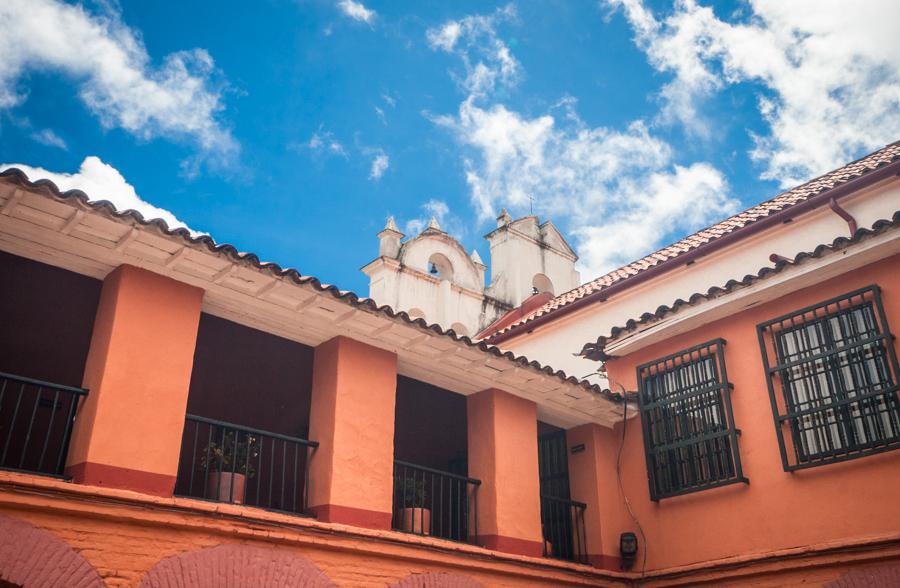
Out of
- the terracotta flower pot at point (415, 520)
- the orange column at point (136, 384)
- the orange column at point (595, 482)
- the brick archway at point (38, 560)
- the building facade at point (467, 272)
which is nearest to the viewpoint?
the brick archway at point (38, 560)

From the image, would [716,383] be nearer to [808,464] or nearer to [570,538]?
[808,464]

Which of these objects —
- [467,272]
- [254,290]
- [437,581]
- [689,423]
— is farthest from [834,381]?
[467,272]

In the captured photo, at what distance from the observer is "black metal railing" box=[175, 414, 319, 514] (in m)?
6.81

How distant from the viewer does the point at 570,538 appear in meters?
9.41

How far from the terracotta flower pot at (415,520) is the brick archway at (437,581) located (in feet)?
1.59

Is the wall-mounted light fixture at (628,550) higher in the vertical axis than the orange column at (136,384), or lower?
lower

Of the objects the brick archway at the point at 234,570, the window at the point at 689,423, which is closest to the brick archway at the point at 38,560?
the brick archway at the point at 234,570

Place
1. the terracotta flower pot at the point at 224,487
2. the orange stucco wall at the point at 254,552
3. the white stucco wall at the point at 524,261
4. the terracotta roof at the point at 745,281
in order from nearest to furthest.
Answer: the orange stucco wall at the point at 254,552 < the terracotta flower pot at the point at 224,487 < the terracotta roof at the point at 745,281 < the white stucco wall at the point at 524,261

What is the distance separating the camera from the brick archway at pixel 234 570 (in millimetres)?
5820

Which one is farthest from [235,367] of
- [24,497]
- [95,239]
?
[24,497]

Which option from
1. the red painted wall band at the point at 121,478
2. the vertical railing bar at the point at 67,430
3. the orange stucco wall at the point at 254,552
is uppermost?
the vertical railing bar at the point at 67,430

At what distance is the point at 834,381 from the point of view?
798cm

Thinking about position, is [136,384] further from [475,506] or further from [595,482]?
[595,482]

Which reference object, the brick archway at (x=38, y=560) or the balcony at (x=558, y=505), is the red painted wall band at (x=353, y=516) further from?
the balcony at (x=558, y=505)
